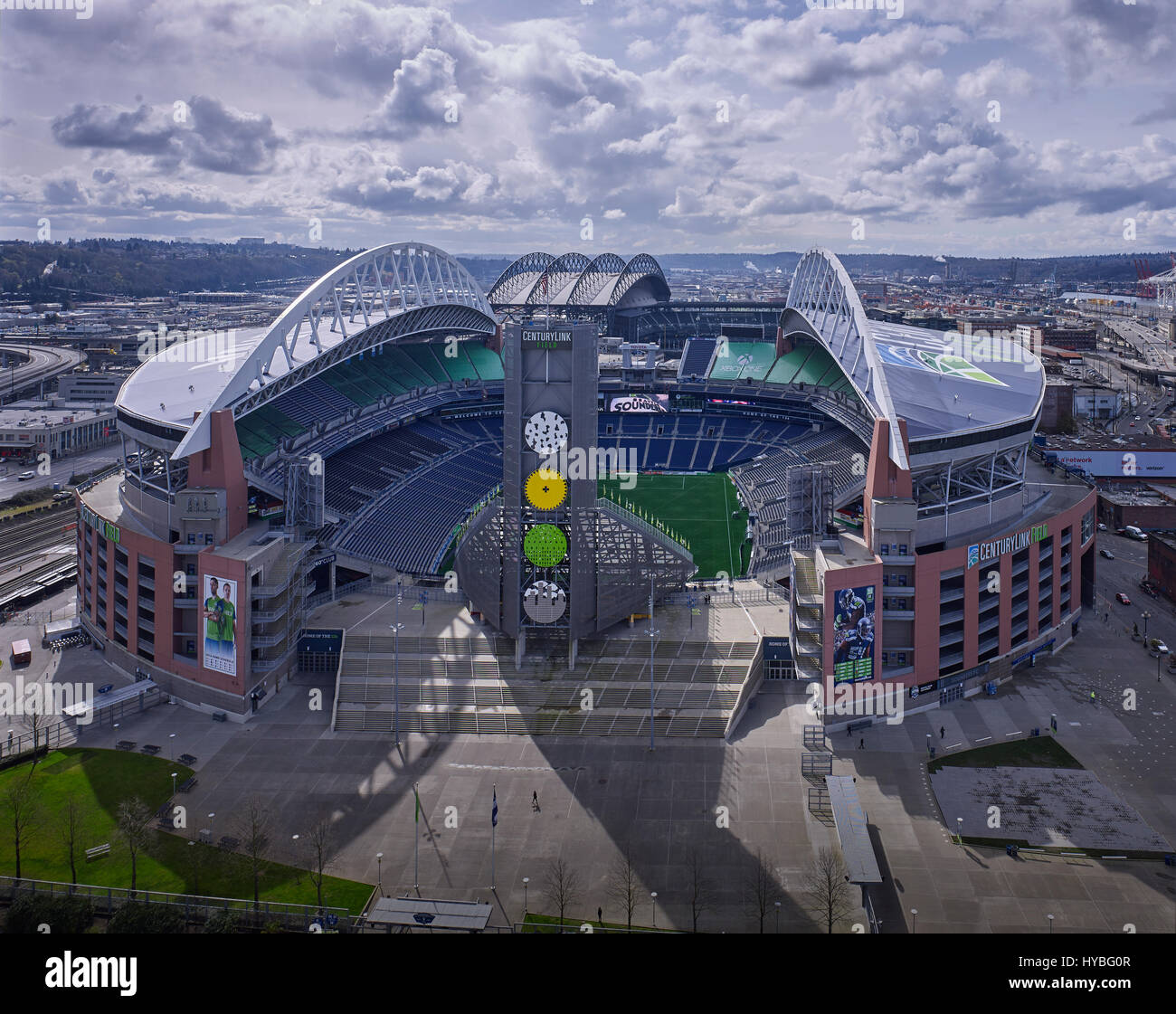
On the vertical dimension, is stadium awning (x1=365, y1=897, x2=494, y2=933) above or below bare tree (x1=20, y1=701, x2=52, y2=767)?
below

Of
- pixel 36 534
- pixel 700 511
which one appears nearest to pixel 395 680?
pixel 700 511

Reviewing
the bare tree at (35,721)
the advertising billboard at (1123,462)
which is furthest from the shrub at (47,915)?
the advertising billboard at (1123,462)

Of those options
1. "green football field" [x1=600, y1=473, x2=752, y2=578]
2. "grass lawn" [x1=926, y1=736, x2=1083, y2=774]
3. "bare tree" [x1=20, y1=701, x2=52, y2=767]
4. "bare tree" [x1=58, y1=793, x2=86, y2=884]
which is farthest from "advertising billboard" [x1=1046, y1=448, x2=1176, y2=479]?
"bare tree" [x1=58, y1=793, x2=86, y2=884]

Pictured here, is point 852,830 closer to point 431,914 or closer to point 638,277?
point 431,914

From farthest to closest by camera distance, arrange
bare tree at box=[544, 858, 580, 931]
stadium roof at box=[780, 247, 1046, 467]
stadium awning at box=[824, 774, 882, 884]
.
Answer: stadium roof at box=[780, 247, 1046, 467] < stadium awning at box=[824, 774, 882, 884] < bare tree at box=[544, 858, 580, 931]

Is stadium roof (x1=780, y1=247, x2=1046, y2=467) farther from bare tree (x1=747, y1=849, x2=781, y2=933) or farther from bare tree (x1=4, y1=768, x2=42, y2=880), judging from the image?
bare tree (x1=4, y1=768, x2=42, y2=880)

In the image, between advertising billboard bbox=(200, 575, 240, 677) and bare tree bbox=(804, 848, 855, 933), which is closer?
bare tree bbox=(804, 848, 855, 933)

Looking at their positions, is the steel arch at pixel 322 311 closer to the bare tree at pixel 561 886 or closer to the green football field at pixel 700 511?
the green football field at pixel 700 511
